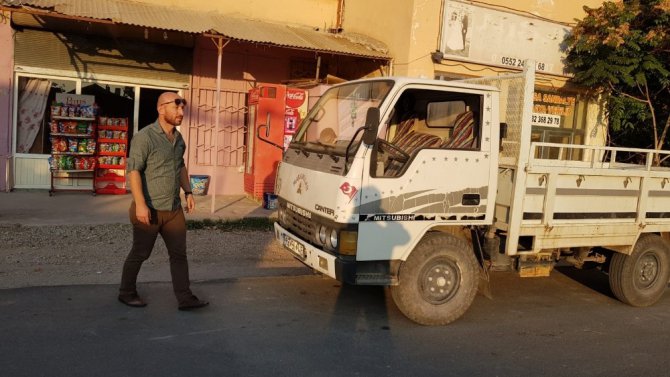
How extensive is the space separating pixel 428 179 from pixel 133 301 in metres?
2.86

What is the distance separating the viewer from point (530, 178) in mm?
5277

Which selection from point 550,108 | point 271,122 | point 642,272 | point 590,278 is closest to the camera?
point 642,272

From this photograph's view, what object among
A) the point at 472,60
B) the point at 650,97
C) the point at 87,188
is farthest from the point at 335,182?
the point at 650,97

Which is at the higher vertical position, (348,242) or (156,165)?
(156,165)

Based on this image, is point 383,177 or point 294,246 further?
point 294,246

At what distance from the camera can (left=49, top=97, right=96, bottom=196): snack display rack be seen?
10.6 meters

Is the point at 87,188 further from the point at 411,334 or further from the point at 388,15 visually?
the point at 411,334

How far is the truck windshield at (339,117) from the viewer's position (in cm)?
510

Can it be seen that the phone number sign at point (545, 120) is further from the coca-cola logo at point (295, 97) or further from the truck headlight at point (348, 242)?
the truck headlight at point (348, 242)

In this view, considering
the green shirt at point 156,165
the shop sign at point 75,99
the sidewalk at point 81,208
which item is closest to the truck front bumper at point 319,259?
the green shirt at point 156,165

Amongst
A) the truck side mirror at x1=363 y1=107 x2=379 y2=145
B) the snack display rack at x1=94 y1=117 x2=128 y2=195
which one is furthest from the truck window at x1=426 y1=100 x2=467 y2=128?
the snack display rack at x1=94 y1=117 x2=128 y2=195

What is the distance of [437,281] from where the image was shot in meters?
5.10

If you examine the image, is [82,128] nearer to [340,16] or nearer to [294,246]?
[340,16]

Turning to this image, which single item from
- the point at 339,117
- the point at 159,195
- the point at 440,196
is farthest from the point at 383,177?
the point at 159,195
